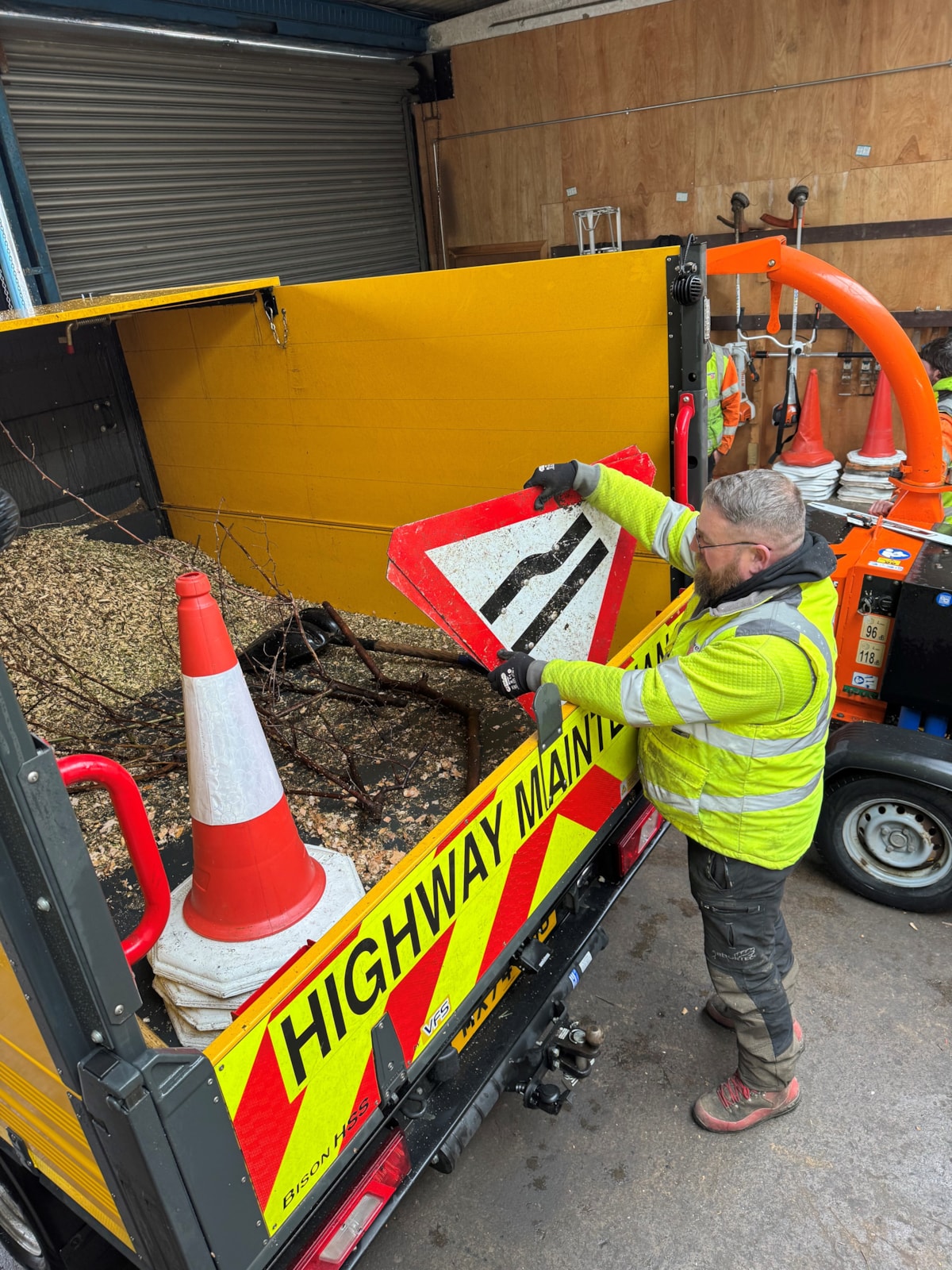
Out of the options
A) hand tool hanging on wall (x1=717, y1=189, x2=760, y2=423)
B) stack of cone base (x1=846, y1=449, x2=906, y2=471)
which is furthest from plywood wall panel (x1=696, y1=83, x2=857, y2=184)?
stack of cone base (x1=846, y1=449, x2=906, y2=471)

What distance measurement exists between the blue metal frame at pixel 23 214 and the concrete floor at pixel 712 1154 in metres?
5.36

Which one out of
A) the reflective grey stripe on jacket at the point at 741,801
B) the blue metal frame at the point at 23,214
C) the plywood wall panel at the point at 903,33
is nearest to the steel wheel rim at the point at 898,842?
the reflective grey stripe on jacket at the point at 741,801

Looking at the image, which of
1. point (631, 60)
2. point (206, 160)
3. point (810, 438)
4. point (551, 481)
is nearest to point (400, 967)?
point (551, 481)

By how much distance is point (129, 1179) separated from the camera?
1.33m

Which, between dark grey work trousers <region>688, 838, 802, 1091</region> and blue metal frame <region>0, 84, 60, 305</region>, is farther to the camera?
blue metal frame <region>0, 84, 60, 305</region>

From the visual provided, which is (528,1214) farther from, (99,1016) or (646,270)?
(646,270)

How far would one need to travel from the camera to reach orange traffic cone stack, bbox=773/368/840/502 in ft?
24.6

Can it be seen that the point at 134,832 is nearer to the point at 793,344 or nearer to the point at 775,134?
the point at 793,344

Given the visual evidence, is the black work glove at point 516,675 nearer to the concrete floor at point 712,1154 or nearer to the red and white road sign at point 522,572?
the red and white road sign at point 522,572

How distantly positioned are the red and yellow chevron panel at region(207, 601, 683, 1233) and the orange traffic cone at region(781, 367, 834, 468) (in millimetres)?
6006

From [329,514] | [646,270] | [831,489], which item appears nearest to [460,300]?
[646,270]

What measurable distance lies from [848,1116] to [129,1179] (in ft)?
8.39

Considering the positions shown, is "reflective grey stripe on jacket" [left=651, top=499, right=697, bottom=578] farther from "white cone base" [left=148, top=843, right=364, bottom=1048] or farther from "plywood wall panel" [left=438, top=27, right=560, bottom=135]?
"plywood wall panel" [left=438, top=27, right=560, bottom=135]

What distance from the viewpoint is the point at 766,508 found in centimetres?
223
